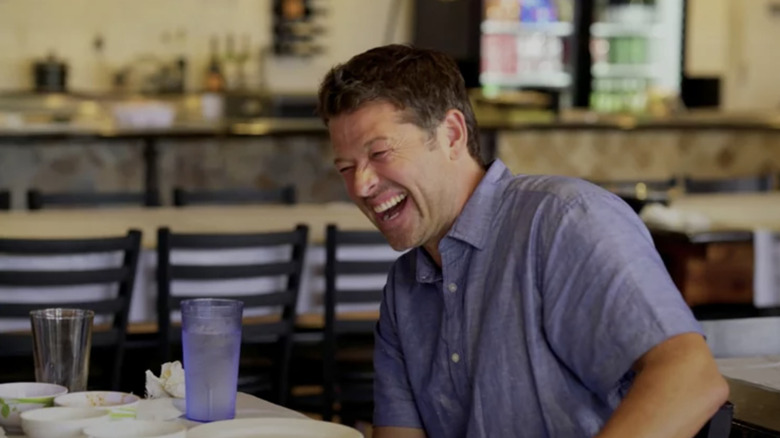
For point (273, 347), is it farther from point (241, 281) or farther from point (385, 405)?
point (385, 405)

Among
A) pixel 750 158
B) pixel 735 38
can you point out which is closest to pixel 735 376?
pixel 750 158

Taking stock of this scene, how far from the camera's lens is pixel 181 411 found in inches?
76.0

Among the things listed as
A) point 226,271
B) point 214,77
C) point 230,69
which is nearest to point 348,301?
point 226,271

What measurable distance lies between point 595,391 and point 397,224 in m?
0.35

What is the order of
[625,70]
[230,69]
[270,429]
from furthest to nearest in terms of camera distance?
[625,70] → [230,69] → [270,429]

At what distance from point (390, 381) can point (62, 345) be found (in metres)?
0.49

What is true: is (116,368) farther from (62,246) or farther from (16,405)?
(16,405)

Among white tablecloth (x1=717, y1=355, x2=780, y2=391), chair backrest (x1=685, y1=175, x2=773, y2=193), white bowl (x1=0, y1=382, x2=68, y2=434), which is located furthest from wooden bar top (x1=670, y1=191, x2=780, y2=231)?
white bowl (x1=0, y1=382, x2=68, y2=434)

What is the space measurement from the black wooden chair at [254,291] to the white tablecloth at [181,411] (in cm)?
194

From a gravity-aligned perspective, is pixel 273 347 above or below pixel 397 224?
below

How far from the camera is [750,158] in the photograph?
311 inches

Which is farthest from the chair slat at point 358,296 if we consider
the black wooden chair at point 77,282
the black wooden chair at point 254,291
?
the black wooden chair at point 77,282

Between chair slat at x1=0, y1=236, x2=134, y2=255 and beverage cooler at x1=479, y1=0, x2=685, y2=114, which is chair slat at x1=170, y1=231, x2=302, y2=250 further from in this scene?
beverage cooler at x1=479, y1=0, x2=685, y2=114

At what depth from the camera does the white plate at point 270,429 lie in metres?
1.74
